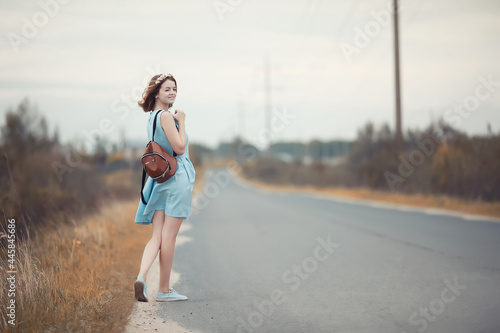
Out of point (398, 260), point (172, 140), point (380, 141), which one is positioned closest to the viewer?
point (172, 140)

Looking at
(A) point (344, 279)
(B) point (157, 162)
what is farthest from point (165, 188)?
(A) point (344, 279)

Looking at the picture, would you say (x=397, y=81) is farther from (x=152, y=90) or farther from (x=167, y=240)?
(x=167, y=240)

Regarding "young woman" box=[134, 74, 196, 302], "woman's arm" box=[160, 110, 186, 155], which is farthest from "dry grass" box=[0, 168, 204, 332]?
"woman's arm" box=[160, 110, 186, 155]

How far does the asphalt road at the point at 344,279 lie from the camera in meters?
4.55

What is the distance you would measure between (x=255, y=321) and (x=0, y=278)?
2570mm

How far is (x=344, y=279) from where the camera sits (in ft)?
20.7

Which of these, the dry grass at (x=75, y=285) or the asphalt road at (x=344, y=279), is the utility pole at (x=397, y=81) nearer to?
the asphalt road at (x=344, y=279)

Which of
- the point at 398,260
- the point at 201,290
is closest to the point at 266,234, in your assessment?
the point at 398,260

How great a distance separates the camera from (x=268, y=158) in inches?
2344

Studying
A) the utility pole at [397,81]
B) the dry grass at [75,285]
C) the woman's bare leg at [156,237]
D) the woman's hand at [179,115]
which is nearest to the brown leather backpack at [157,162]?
the woman's hand at [179,115]

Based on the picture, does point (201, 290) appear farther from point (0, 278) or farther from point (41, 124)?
point (41, 124)

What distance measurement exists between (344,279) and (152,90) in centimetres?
336

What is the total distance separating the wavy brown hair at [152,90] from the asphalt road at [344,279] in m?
2.11

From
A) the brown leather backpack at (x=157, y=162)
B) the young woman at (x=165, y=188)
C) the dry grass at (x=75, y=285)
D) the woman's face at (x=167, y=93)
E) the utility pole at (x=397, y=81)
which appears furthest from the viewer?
the utility pole at (x=397, y=81)
